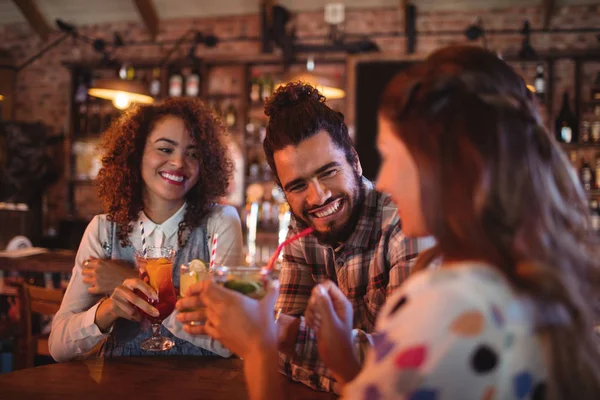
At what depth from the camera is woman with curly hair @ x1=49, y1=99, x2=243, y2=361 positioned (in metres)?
1.98

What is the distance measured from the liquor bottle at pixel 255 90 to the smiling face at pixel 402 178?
18.4ft

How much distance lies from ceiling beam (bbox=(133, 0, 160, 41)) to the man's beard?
601 centimetres

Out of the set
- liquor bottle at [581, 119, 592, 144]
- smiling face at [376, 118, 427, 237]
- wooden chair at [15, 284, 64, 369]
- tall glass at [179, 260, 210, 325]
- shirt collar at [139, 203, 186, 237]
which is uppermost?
liquor bottle at [581, 119, 592, 144]

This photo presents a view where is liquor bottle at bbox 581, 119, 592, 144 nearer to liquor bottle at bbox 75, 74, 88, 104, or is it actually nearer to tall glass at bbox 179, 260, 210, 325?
tall glass at bbox 179, 260, 210, 325

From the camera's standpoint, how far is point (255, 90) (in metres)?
6.44

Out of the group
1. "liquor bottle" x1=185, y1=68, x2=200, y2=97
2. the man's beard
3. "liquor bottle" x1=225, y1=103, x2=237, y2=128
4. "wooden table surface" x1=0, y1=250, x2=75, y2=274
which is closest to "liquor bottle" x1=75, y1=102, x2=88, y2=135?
"liquor bottle" x1=185, y1=68, x2=200, y2=97

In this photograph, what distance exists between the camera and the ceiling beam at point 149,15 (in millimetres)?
6895

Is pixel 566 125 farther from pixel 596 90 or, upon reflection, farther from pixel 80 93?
pixel 80 93

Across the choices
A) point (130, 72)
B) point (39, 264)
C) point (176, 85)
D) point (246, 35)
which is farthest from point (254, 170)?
point (39, 264)

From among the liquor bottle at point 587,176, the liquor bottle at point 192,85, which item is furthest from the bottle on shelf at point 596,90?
the liquor bottle at point 192,85

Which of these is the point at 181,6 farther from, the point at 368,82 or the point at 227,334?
the point at 227,334

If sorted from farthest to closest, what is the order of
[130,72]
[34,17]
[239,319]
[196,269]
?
[34,17] < [130,72] < [196,269] < [239,319]

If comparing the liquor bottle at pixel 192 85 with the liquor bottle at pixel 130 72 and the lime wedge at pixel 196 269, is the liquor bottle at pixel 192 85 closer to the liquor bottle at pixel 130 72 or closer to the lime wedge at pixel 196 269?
the liquor bottle at pixel 130 72

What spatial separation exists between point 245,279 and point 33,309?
1583 millimetres
